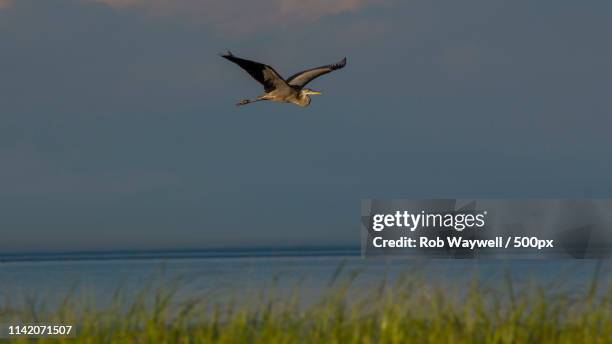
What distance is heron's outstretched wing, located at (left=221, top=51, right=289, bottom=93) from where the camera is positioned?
19812 mm

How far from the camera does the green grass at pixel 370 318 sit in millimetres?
11875

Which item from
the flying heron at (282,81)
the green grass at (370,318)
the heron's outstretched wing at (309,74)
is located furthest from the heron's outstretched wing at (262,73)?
the green grass at (370,318)

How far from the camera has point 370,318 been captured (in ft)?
41.2

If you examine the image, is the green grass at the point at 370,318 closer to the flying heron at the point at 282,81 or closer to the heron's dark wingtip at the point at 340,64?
the flying heron at the point at 282,81

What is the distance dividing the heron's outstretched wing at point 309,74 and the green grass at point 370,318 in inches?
456

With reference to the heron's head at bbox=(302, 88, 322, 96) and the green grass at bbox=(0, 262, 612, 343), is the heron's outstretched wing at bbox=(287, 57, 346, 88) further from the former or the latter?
the green grass at bbox=(0, 262, 612, 343)

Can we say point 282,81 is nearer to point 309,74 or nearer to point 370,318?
point 309,74

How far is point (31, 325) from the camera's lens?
1278 cm

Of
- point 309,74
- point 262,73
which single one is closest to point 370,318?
point 262,73

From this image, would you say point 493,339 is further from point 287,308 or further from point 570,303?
point 287,308

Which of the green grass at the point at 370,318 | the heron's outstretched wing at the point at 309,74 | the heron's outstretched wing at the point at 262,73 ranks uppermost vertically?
the heron's outstretched wing at the point at 309,74

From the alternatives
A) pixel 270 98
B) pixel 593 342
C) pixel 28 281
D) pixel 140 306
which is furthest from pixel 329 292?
pixel 28 281

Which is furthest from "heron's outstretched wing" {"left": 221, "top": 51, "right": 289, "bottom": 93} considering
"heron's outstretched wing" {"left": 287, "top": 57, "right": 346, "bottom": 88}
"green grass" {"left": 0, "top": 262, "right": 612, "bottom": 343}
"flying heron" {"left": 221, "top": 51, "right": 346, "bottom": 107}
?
"green grass" {"left": 0, "top": 262, "right": 612, "bottom": 343}

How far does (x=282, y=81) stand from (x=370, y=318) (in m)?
10.3
